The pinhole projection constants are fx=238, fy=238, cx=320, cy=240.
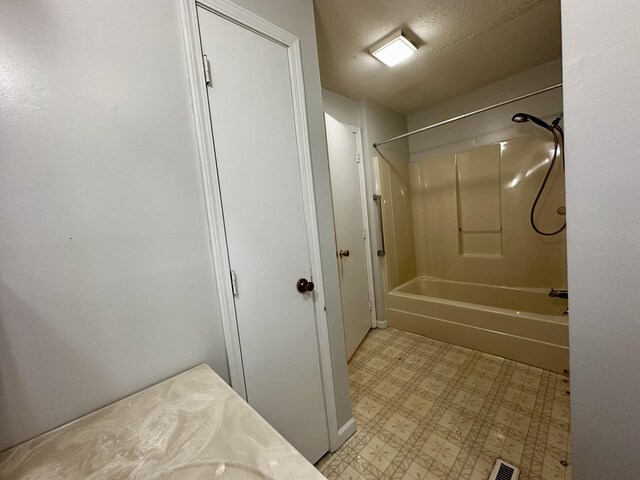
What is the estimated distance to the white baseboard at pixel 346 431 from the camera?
132cm

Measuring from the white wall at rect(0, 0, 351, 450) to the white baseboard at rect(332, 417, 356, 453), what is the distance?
88cm

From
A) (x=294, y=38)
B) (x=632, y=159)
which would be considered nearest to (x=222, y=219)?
(x=294, y=38)

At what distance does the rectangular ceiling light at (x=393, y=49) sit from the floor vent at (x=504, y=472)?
2.49 m

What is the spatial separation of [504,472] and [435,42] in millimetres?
2567

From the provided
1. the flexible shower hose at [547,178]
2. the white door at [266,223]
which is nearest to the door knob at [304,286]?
the white door at [266,223]

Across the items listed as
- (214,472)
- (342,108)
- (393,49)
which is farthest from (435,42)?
(214,472)

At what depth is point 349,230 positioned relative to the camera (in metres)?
2.22

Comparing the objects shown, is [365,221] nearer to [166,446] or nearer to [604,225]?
[604,225]

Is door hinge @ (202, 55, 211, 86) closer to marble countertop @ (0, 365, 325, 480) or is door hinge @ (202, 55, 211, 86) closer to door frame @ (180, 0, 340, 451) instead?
door frame @ (180, 0, 340, 451)

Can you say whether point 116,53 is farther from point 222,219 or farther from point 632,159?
point 632,159

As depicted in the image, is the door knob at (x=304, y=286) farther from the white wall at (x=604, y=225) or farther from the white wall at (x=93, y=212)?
the white wall at (x=604, y=225)

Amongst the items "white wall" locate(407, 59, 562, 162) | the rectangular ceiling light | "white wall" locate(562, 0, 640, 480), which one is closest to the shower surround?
"white wall" locate(407, 59, 562, 162)

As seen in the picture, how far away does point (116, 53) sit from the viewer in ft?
2.38

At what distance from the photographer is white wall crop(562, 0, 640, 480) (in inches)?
23.1
